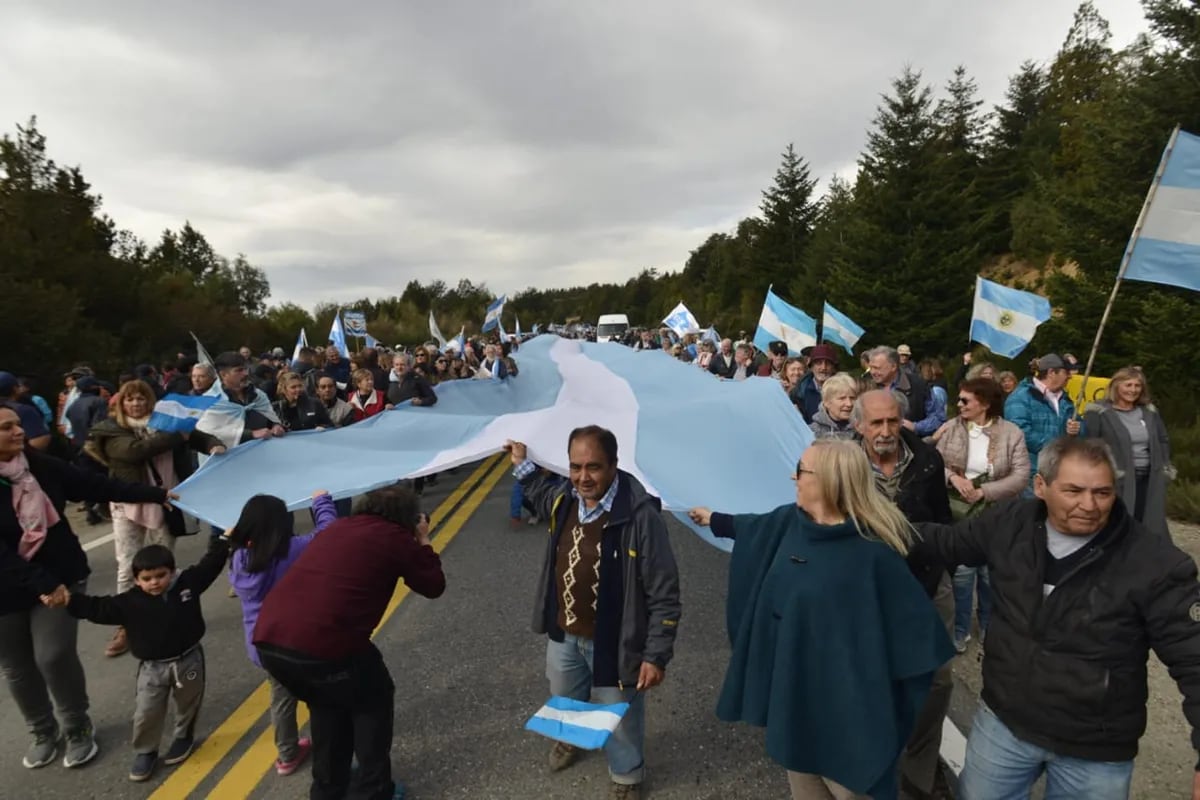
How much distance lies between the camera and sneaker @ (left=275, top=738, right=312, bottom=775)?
3.27m

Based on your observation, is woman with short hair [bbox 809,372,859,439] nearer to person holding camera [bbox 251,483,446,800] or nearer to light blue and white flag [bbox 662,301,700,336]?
person holding camera [bbox 251,483,446,800]

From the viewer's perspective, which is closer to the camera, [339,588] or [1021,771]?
[1021,771]

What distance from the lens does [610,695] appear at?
295cm

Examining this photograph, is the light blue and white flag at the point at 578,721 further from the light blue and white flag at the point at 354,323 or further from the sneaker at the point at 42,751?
the light blue and white flag at the point at 354,323

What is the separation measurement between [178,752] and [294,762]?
25.9 inches

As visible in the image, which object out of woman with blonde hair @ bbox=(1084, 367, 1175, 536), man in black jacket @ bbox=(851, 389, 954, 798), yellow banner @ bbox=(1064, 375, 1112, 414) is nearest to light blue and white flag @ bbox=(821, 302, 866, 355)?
yellow banner @ bbox=(1064, 375, 1112, 414)

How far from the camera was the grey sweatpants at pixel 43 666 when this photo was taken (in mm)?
3314

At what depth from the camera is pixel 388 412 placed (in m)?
5.08

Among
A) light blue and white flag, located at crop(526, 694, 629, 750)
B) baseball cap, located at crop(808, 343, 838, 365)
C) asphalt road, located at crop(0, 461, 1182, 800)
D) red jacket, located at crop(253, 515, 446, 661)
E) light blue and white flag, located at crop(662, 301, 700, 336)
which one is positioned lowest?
asphalt road, located at crop(0, 461, 1182, 800)

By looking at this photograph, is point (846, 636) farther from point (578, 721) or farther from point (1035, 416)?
point (1035, 416)

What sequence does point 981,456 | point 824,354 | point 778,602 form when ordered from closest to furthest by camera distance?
point 778,602
point 981,456
point 824,354

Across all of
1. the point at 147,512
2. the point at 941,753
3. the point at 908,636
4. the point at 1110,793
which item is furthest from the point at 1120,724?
the point at 147,512

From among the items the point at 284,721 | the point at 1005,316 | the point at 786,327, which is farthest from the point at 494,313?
the point at 284,721

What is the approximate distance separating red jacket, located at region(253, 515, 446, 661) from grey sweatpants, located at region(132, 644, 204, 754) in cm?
107
